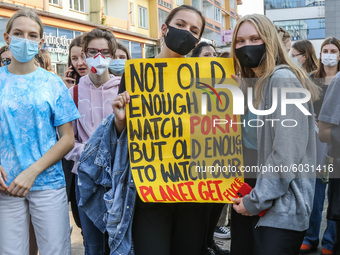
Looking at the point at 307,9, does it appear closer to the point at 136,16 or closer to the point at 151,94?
the point at 136,16

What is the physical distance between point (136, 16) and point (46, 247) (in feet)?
85.3

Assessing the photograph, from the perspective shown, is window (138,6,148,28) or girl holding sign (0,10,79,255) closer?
girl holding sign (0,10,79,255)

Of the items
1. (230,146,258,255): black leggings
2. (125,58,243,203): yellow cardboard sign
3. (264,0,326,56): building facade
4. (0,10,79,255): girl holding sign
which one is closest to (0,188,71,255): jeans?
(0,10,79,255): girl holding sign

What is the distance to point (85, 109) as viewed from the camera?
A: 3.50 metres

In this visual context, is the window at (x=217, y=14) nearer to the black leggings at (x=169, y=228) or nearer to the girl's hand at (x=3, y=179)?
the black leggings at (x=169, y=228)

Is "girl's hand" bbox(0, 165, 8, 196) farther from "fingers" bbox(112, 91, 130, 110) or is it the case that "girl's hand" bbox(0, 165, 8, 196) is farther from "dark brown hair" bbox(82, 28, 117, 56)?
"dark brown hair" bbox(82, 28, 117, 56)

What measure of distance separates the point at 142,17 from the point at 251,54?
27.0m

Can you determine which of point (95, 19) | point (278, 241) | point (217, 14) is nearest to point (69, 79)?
point (278, 241)

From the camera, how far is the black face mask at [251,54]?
8.36 feet

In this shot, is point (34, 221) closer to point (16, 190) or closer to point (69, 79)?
point (16, 190)

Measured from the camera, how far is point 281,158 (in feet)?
7.48

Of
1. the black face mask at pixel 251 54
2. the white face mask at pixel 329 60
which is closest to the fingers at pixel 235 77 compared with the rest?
the black face mask at pixel 251 54

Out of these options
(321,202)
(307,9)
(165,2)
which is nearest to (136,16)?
(165,2)

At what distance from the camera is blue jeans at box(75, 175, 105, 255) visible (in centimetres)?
328
